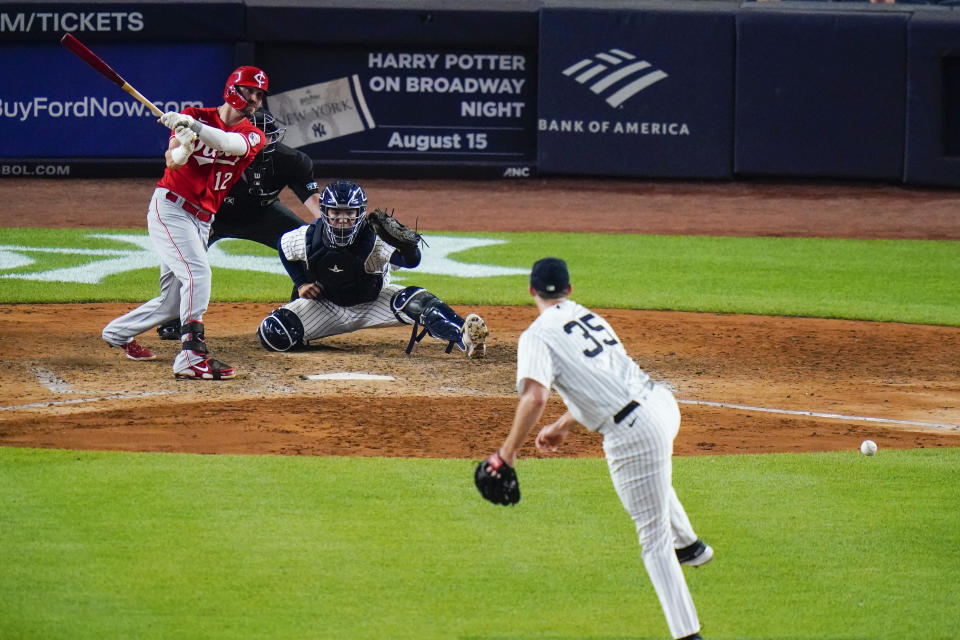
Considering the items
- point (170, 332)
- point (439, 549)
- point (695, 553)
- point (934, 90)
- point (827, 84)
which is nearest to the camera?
point (695, 553)

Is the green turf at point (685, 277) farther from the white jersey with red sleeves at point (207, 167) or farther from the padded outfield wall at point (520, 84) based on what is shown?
the white jersey with red sleeves at point (207, 167)

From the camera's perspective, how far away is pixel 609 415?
487 cm

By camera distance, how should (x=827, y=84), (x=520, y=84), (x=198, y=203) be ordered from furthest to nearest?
(x=520, y=84)
(x=827, y=84)
(x=198, y=203)

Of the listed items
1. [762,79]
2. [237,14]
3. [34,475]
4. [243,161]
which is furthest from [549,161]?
[34,475]

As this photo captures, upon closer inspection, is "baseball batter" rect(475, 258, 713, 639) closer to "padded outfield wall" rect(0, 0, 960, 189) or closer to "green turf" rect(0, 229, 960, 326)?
"green turf" rect(0, 229, 960, 326)

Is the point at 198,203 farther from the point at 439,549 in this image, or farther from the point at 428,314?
the point at 439,549

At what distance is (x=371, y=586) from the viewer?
5.43 m

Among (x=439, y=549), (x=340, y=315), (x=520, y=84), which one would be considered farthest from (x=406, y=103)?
(x=439, y=549)

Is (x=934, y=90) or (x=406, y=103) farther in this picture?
(x=406, y=103)

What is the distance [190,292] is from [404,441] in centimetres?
216

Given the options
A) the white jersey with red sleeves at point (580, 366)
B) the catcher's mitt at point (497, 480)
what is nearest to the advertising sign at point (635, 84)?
the white jersey with red sleeves at point (580, 366)

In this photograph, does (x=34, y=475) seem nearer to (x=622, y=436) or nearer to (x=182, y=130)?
(x=182, y=130)

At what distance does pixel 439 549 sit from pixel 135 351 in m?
4.62

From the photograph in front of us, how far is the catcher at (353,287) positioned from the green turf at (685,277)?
8.01 ft
